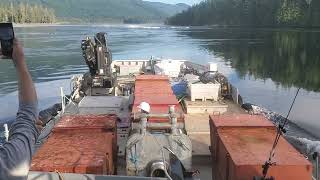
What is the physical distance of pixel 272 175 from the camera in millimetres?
7199

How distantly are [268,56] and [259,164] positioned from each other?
52.4 metres

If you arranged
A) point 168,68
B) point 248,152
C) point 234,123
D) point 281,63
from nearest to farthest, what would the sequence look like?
point 248,152 < point 234,123 < point 168,68 < point 281,63

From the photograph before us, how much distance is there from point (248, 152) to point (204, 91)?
10897 millimetres

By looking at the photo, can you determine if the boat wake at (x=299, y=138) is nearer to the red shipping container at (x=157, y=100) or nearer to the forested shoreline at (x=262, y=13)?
the red shipping container at (x=157, y=100)

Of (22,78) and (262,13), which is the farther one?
(262,13)

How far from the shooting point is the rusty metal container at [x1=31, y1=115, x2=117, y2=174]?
25.6ft

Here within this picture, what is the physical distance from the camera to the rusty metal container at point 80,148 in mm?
7789

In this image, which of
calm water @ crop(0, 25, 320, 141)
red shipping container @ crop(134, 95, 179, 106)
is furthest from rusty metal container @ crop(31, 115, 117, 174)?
calm water @ crop(0, 25, 320, 141)

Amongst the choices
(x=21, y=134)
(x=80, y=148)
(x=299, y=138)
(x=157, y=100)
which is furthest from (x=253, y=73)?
(x=21, y=134)

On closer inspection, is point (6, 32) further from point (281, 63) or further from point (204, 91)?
point (281, 63)

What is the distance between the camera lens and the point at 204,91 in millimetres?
18750

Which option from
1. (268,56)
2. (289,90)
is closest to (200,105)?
(289,90)

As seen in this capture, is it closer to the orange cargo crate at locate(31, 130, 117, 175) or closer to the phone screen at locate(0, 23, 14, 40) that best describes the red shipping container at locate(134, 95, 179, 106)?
the orange cargo crate at locate(31, 130, 117, 175)

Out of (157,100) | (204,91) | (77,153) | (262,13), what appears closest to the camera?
(77,153)
